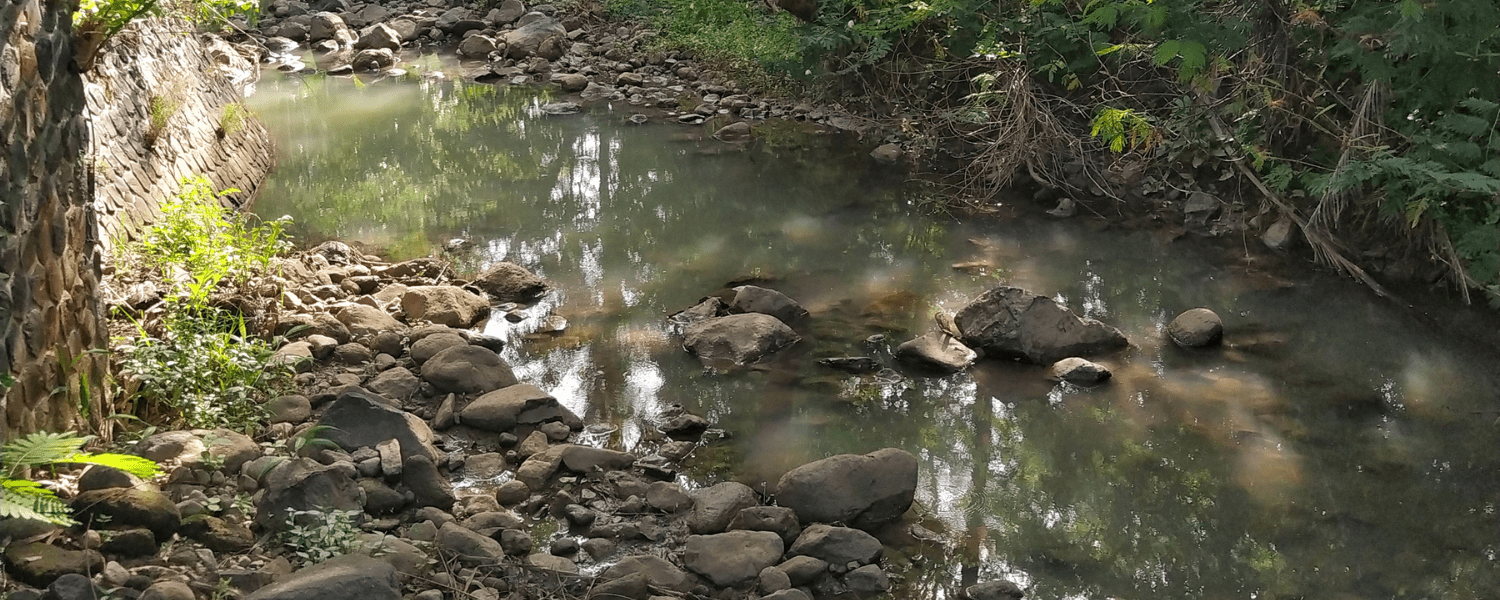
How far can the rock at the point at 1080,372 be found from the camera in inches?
230

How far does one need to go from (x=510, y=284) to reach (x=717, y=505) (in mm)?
2845

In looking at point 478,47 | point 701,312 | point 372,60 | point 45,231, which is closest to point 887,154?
point 701,312

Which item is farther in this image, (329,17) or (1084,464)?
(329,17)

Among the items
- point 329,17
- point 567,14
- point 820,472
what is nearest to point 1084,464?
point 820,472

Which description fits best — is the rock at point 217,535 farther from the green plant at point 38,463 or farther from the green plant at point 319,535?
the green plant at point 38,463

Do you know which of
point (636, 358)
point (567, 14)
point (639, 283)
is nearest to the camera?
point (636, 358)

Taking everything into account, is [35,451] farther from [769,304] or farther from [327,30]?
[327,30]

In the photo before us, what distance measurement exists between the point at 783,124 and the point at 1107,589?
288 inches

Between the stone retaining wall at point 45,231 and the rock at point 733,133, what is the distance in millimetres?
6648

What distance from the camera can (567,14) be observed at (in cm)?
1457

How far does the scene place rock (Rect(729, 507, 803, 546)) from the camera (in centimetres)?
438

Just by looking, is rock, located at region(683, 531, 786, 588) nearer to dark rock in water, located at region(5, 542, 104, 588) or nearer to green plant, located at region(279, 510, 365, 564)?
green plant, located at region(279, 510, 365, 564)

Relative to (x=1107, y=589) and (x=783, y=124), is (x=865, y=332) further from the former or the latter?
(x=783, y=124)

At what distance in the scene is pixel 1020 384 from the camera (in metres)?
5.86
